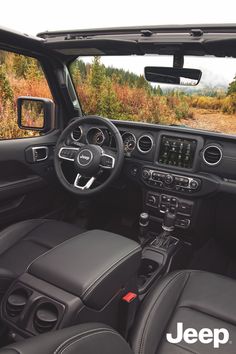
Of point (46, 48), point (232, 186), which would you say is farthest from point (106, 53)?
point (232, 186)

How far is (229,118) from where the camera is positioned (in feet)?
9.57

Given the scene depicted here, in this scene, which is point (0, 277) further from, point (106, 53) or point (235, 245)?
point (235, 245)

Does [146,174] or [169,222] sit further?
[146,174]

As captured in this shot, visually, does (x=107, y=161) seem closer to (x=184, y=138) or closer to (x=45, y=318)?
(x=184, y=138)

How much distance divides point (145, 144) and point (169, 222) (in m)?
0.66

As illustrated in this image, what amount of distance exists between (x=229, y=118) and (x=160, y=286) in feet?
6.12

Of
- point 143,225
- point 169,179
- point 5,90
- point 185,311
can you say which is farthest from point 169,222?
point 5,90

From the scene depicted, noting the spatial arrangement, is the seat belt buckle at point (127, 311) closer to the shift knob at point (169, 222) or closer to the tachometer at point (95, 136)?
the shift knob at point (169, 222)

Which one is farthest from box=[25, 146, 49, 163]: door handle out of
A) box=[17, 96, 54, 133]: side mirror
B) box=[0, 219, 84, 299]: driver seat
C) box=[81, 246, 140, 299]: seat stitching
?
box=[81, 246, 140, 299]: seat stitching

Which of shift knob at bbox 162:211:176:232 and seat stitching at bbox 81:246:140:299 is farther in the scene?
shift knob at bbox 162:211:176:232

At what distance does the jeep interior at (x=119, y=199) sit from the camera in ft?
3.82

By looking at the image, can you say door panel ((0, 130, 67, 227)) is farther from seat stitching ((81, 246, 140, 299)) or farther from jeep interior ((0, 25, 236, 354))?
seat stitching ((81, 246, 140, 299))

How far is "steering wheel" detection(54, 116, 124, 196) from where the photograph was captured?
2.39 metres

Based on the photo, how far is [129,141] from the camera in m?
2.76
